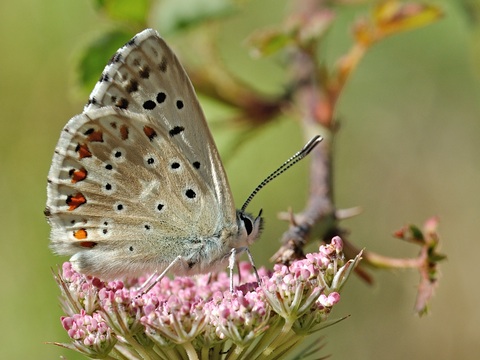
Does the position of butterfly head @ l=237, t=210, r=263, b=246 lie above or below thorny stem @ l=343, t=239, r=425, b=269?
above

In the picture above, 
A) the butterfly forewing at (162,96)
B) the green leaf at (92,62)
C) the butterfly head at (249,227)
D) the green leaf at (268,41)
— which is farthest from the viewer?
the green leaf at (92,62)

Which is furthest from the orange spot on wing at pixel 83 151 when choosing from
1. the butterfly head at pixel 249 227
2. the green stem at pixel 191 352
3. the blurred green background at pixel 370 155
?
the blurred green background at pixel 370 155

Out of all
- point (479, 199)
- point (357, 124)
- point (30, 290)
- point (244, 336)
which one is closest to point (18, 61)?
point (30, 290)

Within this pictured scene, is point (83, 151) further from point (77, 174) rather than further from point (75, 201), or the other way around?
point (75, 201)

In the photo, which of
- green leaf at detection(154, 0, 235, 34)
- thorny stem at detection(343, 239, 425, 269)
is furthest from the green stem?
green leaf at detection(154, 0, 235, 34)

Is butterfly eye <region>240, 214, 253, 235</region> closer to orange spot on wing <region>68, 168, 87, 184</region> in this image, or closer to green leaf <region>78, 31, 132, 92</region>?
orange spot on wing <region>68, 168, 87, 184</region>

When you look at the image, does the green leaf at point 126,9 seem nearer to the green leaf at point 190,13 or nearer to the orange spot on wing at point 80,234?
the green leaf at point 190,13

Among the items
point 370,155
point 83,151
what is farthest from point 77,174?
point 370,155

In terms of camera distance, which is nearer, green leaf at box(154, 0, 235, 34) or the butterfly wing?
the butterfly wing
